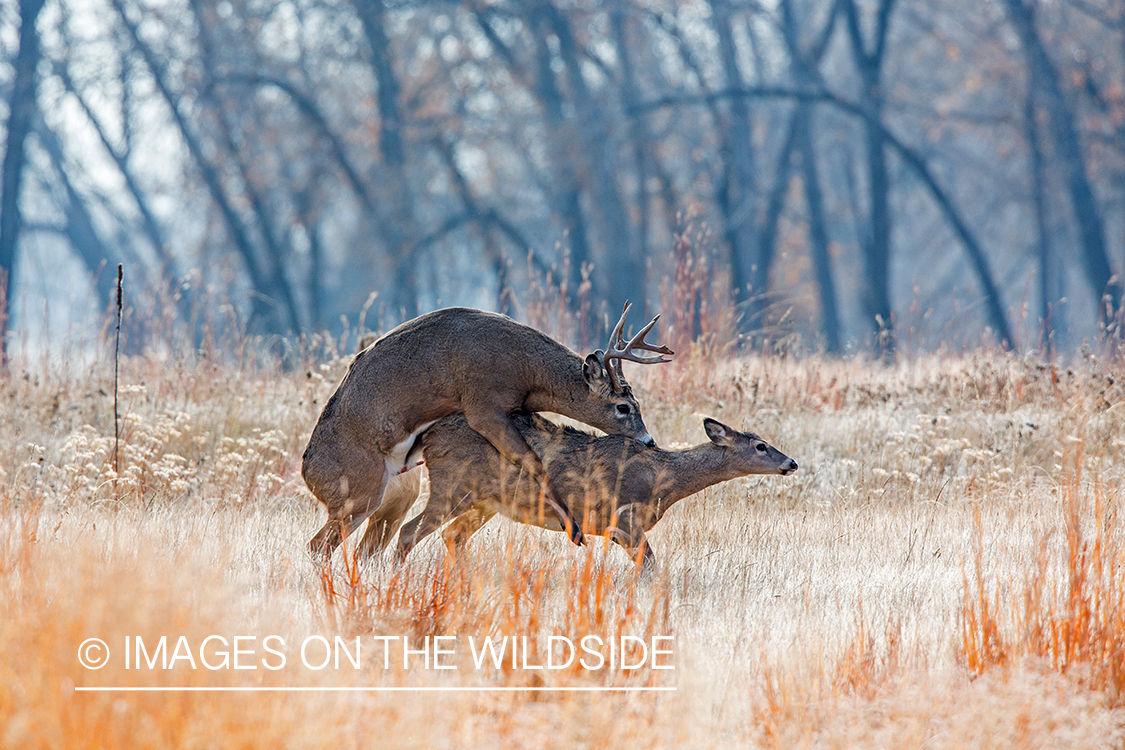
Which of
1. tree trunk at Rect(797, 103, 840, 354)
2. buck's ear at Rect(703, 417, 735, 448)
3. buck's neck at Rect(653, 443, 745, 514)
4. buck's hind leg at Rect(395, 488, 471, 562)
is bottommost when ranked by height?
buck's hind leg at Rect(395, 488, 471, 562)

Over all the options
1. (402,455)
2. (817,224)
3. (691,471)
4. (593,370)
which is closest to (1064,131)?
(817,224)

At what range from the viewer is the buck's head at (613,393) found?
633 centimetres

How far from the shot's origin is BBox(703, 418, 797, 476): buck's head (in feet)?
21.6

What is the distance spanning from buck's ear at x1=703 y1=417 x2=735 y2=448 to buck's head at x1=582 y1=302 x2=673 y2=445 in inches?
14.9

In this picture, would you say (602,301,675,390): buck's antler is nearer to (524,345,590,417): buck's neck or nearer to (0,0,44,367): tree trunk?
(524,345,590,417): buck's neck

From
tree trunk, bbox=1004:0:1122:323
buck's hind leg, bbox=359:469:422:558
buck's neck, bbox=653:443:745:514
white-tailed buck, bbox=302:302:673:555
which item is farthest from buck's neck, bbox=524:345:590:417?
tree trunk, bbox=1004:0:1122:323

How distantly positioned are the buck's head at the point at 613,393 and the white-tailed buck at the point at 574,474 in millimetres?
92

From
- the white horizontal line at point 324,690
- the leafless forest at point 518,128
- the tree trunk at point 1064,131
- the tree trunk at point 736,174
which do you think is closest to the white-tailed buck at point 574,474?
the white horizontal line at point 324,690

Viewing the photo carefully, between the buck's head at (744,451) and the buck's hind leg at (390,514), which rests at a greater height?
the buck's head at (744,451)

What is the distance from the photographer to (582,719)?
3.63m

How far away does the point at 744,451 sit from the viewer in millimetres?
6594

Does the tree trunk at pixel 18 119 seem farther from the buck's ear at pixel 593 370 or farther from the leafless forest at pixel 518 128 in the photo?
the buck's ear at pixel 593 370

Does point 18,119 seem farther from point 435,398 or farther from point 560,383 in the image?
point 560,383

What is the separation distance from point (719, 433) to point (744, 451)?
0.18 meters
